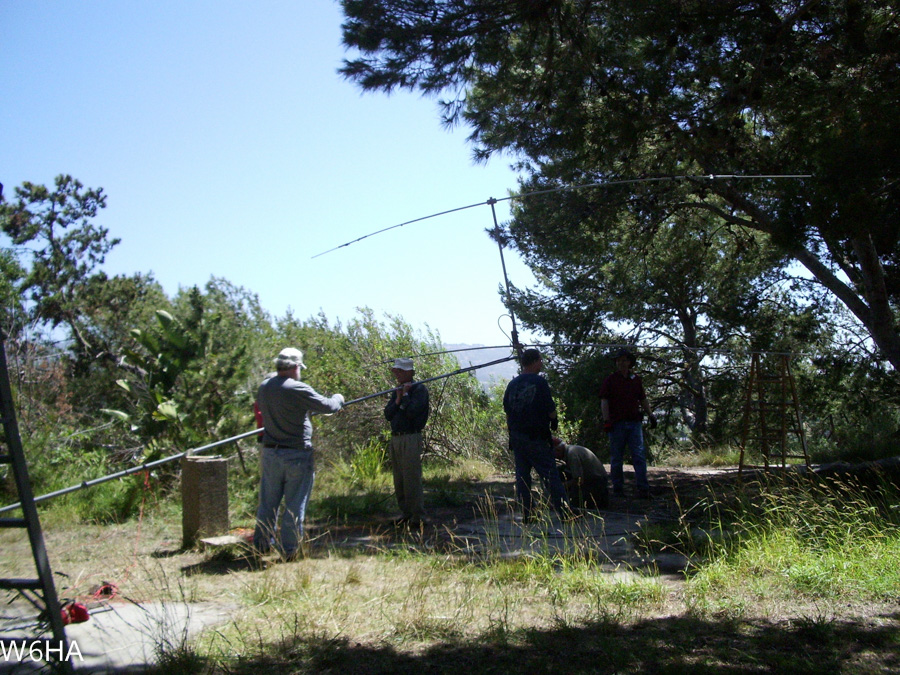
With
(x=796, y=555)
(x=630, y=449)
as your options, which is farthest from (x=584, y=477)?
(x=796, y=555)

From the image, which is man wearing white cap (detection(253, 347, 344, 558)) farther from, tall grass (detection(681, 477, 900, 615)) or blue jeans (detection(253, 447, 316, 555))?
tall grass (detection(681, 477, 900, 615))

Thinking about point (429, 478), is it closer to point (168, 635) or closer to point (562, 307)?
point (168, 635)

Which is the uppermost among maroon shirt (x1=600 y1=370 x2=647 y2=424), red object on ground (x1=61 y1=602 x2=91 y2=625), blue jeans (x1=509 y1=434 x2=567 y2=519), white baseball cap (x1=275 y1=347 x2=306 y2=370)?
white baseball cap (x1=275 y1=347 x2=306 y2=370)

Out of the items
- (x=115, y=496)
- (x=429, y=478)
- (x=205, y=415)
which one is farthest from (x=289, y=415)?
(x=429, y=478)

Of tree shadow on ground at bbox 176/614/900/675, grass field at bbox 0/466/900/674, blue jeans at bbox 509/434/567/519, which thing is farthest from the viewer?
blue jeans at bbox 509/434/567/519

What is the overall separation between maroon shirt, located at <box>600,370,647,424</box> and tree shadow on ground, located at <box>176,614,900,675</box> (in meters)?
4.39

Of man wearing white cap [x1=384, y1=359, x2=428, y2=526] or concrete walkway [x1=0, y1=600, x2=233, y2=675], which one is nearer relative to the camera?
concrete walkway [x1=0, y1=600, x2=233, y2=675]

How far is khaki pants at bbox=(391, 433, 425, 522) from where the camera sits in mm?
7281

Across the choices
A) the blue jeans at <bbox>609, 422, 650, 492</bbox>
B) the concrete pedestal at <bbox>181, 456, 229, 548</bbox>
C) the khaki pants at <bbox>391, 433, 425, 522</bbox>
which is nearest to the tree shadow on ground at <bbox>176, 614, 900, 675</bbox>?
the concrete pedestal at <bbox>181, 456, 229, 548</bbox>

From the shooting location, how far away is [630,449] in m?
8.43

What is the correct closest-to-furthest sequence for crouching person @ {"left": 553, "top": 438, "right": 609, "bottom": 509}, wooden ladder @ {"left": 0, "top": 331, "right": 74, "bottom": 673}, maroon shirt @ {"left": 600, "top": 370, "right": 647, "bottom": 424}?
wooden ladder @ {"left": 0, "top": 331, "right": 74, "bottom": 673} → crouching person @ {"left": 553, "top": 438, "right": 609, "bottom": 509} → maroon shirt @ {"left": 600, "top": 370, "right": 647, "bottom": 424}

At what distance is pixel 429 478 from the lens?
10516 millimetres

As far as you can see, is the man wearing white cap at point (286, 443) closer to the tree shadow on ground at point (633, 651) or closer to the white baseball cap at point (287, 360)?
the white baseball cap at point (287, 360)

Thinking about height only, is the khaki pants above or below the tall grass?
above
